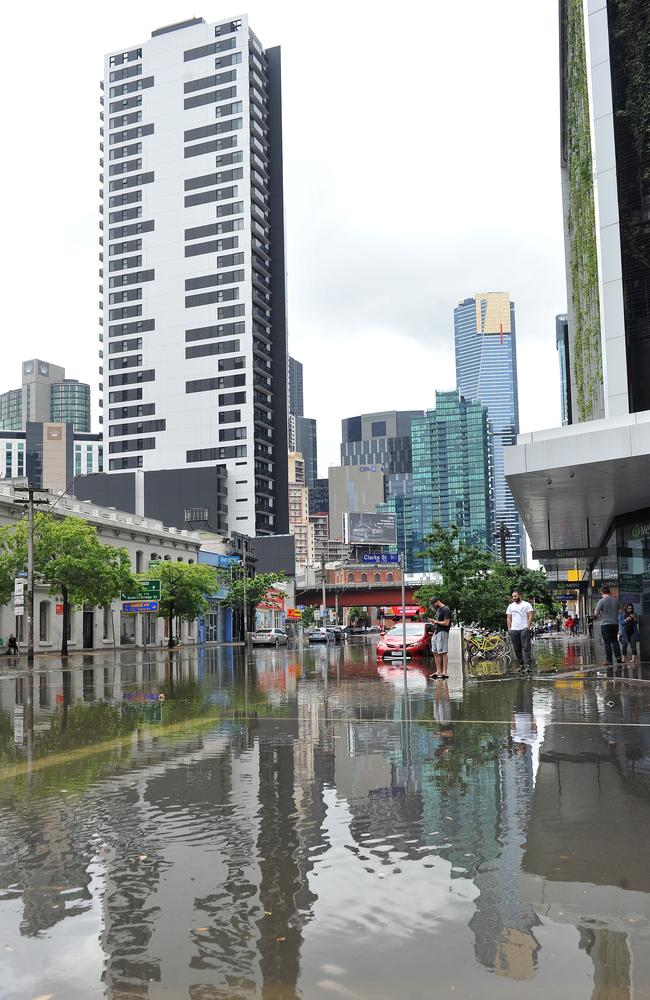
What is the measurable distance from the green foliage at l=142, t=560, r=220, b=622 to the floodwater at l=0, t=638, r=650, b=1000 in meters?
55.1

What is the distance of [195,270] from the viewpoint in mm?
126625

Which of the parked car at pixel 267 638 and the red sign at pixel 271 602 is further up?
the red sign at pixel 271 602

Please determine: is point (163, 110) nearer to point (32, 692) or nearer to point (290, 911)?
point (32, 692)

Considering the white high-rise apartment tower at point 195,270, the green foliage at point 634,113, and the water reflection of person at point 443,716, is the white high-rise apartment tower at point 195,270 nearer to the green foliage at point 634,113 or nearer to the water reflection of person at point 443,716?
the green foliage at point 634,113

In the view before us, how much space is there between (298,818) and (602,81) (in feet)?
85.9

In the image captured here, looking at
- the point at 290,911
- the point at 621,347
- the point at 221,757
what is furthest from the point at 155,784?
the point at 621,347

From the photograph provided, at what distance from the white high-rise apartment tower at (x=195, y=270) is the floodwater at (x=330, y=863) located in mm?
110566

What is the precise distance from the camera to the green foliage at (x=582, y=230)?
28741mm

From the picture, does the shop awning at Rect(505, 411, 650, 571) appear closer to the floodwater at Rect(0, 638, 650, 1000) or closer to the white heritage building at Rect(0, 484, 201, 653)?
the floodwater at Rect(0, 638, 650, 1000)

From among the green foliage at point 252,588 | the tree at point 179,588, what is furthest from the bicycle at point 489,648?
the green foliage at point 252,588

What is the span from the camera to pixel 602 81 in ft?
86.3

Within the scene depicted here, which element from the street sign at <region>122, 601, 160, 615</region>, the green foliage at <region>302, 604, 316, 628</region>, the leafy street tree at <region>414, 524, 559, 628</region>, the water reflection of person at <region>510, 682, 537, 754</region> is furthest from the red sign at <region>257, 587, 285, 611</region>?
the water reflection of person at <region>510, 682, 537, 754</region>

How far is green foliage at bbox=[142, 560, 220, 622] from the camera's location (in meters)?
65.6

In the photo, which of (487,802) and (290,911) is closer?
(290,911)
